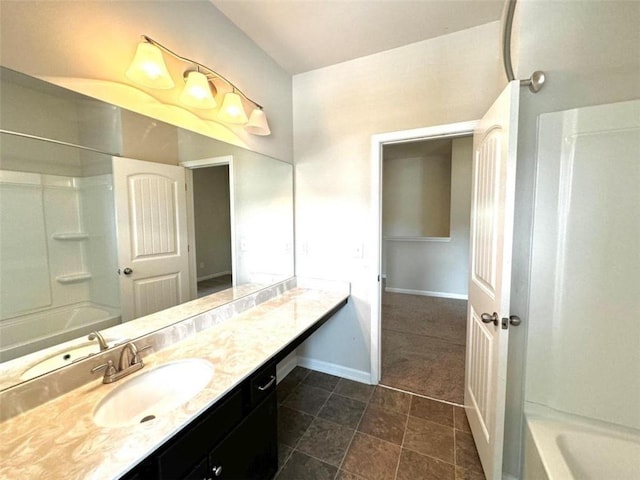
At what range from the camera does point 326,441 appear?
169 centimetres

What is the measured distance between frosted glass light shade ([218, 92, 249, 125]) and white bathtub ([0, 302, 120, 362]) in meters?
1.23

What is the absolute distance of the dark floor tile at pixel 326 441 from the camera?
1.58 meters

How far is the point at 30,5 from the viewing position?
35.9 inches

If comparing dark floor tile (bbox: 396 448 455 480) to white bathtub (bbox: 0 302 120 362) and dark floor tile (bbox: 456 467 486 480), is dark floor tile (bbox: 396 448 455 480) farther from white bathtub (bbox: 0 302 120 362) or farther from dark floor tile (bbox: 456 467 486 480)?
white bathtub (bbox: 0 302 120 362)

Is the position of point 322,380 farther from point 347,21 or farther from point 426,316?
point 347,21

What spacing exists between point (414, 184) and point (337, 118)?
3462 mm

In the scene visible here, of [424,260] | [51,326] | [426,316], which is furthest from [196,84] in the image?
[424,260]

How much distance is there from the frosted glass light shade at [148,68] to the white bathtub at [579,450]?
235cm

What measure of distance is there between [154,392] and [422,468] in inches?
58.1

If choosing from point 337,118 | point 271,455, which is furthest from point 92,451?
point 337,118

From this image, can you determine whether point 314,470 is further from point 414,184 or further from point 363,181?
point 414,184

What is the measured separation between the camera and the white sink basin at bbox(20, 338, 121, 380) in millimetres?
959

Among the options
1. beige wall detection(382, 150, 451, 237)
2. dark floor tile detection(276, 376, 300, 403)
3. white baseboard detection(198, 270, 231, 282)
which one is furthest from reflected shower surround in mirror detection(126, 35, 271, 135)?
beige wall detection(382, 150, 451, 237)

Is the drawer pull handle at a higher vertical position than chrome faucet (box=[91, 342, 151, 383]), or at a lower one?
lower
